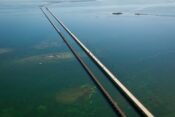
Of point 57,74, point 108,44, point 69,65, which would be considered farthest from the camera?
point 108,44

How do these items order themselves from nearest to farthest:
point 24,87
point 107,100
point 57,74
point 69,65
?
point 107,100, point 24,87, point 57,74, point 69,65

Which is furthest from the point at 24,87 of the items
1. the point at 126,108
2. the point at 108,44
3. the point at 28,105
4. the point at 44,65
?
the point at 108,44

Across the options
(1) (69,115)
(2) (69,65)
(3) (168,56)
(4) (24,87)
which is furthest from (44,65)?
(3) (168,56)

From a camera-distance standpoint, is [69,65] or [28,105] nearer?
[28,105]

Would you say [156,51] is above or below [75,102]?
below

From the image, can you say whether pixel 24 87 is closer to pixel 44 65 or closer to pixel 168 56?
pixel 44 65

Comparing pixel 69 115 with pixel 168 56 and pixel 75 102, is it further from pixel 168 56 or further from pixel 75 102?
pixel 168 56
